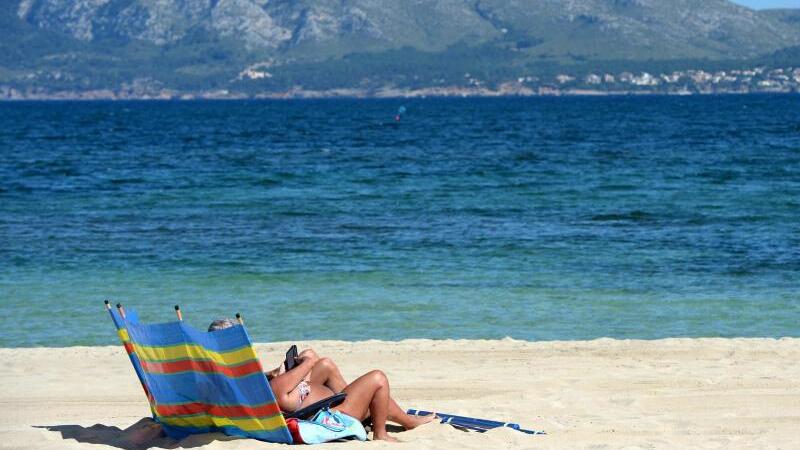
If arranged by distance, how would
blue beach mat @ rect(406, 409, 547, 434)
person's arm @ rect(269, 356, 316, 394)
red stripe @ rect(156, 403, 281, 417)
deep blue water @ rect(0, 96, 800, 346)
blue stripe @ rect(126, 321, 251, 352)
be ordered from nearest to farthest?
blue stripe @ rect(126, 321, 251, 352) < red stripe @ rect(156, 403, 281, 417) < person's arm @ rect(269, 356, 316, 394) < blue beach mat @ rect(406, 409, 547, 434) < deep blue water @ rect(0, 96, 800, 346)

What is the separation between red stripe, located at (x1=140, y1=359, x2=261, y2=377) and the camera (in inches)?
296

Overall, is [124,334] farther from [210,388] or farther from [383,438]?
[383,438]

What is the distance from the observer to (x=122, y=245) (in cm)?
2117

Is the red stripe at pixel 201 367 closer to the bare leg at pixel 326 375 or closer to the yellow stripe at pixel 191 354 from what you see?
the yellow stripe at pixel 191 354

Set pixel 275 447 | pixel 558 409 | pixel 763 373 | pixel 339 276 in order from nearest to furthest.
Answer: pixel 275 447, pixel 558 409, pixel 763 373, pixel 339 276

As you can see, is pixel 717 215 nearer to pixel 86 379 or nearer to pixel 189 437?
pixel 86 379

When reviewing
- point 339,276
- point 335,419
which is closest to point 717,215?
point 339,276

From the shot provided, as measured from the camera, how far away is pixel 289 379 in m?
8.17

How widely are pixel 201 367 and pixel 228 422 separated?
495 mm

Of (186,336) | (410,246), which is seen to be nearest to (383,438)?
(186,336)

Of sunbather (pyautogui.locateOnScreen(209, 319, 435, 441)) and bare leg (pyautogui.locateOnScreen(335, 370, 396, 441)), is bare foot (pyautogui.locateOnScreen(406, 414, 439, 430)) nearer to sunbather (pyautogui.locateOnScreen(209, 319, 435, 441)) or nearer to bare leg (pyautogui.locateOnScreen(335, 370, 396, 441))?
sunbather (pyautogui.locateOnScreen(209, 319, 435, 441))

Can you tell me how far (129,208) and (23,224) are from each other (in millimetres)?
3223

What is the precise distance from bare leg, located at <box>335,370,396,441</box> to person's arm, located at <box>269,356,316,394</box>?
13.8 inches

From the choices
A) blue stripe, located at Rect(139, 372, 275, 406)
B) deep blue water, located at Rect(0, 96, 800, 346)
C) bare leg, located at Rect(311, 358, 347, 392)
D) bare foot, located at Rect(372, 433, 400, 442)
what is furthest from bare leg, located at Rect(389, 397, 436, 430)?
deep blue water, located at Rect(0, 96, 800, 346)
